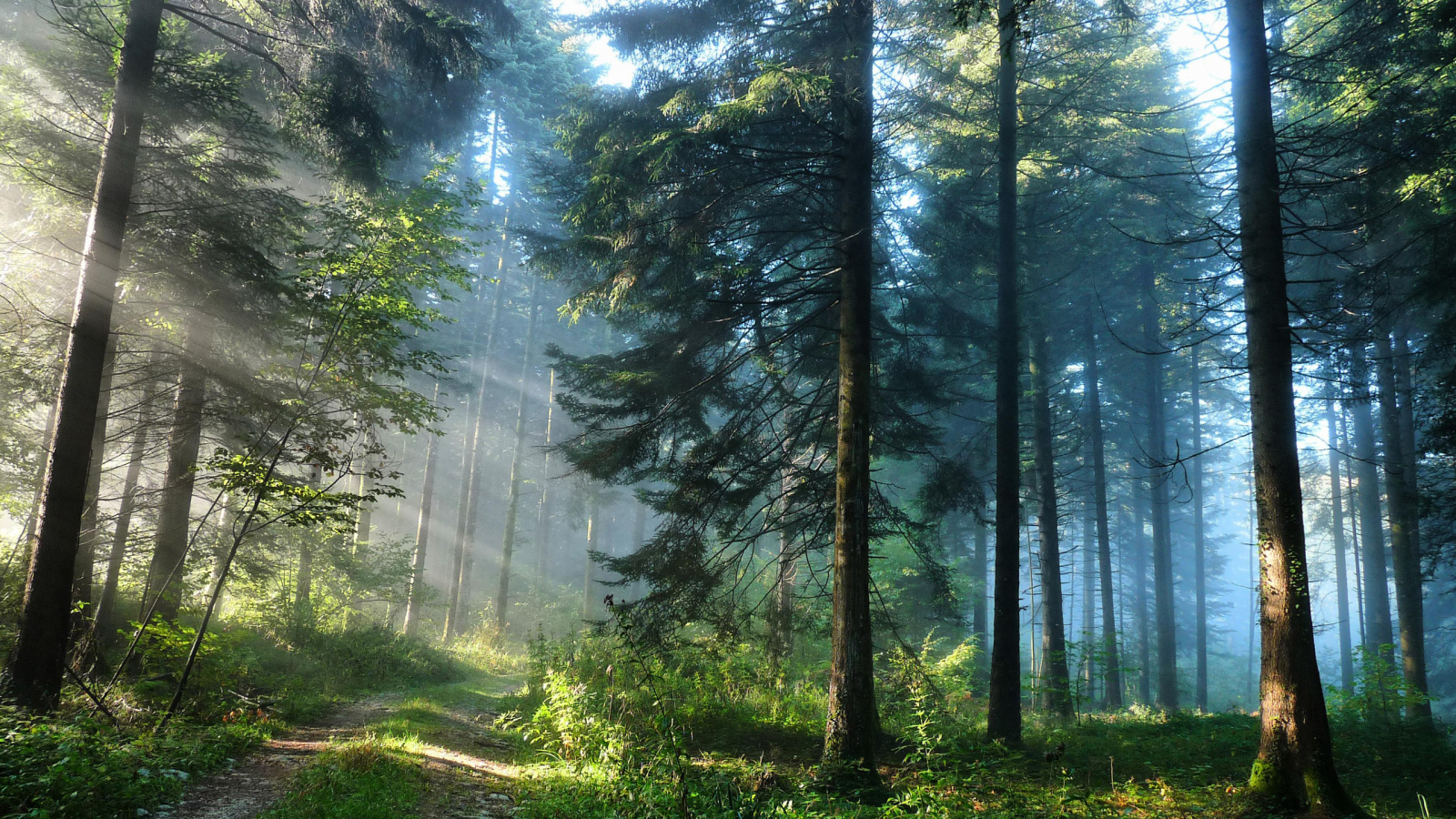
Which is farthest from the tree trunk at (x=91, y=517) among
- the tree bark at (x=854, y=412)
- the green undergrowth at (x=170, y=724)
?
the tree bark at (x=854, y=412)

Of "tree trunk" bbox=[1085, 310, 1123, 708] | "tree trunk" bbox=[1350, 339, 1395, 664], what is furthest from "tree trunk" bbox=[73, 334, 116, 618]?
"tree trunk" bbox=[1350, 339, 1395, 664]

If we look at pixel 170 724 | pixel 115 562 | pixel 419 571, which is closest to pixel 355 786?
pixel 170 724

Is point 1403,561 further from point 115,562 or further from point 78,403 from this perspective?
point 115,562

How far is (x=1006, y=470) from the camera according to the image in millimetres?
10602

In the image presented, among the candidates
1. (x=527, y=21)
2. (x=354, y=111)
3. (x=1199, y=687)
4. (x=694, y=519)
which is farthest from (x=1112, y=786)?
(x=527, y=21)

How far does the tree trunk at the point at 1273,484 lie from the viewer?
6.12 m

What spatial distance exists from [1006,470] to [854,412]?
12.5 ft

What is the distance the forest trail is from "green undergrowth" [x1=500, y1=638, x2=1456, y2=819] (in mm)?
463

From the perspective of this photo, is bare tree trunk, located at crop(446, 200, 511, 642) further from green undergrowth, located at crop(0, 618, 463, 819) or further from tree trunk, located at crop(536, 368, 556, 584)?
green undergrowth, located at crop(0, 618, 463, 819)

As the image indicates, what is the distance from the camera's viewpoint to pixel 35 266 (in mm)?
10922

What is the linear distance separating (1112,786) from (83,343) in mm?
11896

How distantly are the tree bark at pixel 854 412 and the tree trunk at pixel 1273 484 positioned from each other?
374 centimetres

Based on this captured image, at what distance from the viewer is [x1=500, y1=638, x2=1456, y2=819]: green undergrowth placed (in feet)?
20.1

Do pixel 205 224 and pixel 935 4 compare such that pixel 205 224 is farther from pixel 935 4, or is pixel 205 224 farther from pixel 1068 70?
pixel 1068 70
